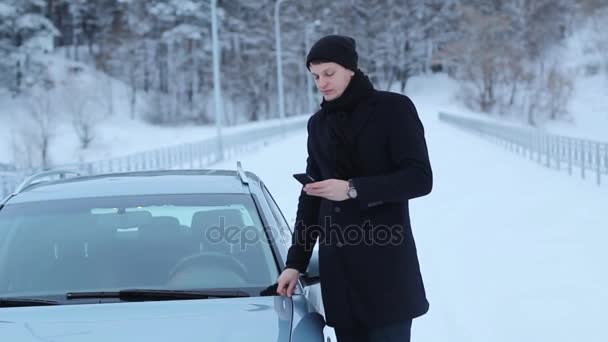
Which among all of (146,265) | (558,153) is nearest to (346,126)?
(146,265)

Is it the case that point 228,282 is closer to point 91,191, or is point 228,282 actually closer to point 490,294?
point 91,191

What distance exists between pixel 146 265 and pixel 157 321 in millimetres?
611

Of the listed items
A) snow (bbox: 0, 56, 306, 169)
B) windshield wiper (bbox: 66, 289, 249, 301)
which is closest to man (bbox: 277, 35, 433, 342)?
windshield wiper (bbox: 66, 289, 249, 301)

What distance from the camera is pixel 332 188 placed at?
2795mm

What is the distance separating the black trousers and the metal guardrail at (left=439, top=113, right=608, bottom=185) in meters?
14.1

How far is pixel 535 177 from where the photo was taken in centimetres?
1886

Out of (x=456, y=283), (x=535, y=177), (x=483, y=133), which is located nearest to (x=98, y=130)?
(x=483, y=133)

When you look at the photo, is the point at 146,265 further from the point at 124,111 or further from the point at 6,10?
the point at 124,111

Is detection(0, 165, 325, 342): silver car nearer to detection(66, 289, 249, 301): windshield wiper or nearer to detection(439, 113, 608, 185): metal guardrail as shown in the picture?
detection(66, 289, 249, 301): windshield wiper

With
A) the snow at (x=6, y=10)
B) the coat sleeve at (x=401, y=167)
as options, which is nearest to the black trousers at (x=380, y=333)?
the coat sleeve at (x=401, y=167)

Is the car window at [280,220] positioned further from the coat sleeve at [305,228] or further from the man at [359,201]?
the man at [359,201]

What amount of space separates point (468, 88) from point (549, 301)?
72054mm

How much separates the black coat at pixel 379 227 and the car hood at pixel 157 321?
270 millimetres

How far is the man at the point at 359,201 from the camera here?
287 cm
